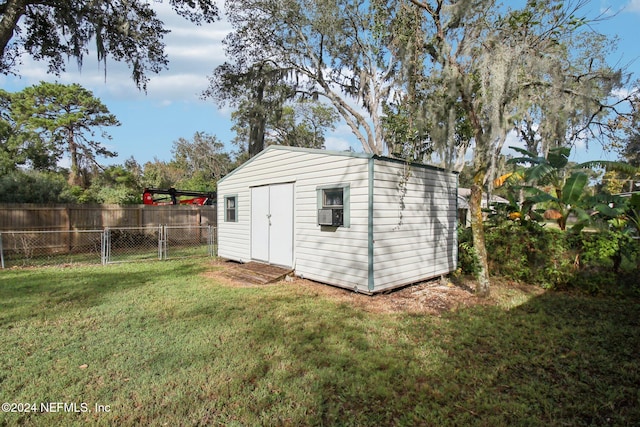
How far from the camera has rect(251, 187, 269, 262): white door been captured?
24.6ft

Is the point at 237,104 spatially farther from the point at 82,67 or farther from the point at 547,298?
the point at 547,298

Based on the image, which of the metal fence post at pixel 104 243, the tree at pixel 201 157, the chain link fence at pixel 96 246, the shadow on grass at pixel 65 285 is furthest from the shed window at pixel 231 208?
the tree at pixel 201 157

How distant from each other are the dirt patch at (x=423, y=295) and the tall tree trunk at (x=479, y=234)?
0.22m

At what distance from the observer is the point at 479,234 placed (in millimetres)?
5246

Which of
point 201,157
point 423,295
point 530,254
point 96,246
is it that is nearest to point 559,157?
point 530,254

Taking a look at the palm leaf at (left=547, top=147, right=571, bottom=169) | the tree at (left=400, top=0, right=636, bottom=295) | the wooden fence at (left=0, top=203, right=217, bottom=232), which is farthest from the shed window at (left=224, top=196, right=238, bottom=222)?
the palm leaf at (left=547, top=147, right=571, bottom=169)

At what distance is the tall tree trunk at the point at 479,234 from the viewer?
523 centimetres

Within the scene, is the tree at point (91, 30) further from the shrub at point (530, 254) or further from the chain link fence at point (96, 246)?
the shrub at point (530, 254)

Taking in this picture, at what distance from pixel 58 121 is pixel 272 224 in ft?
61.2

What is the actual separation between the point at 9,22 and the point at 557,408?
10927 mm

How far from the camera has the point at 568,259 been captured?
5.86 m

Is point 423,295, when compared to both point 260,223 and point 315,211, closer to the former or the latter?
point 315,211

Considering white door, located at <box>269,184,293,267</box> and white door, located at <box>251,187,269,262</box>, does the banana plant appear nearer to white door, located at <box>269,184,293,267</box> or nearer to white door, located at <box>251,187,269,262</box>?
white door, located at <box>269,184,293,267</box>

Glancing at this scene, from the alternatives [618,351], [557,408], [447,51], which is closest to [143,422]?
[557,408]
